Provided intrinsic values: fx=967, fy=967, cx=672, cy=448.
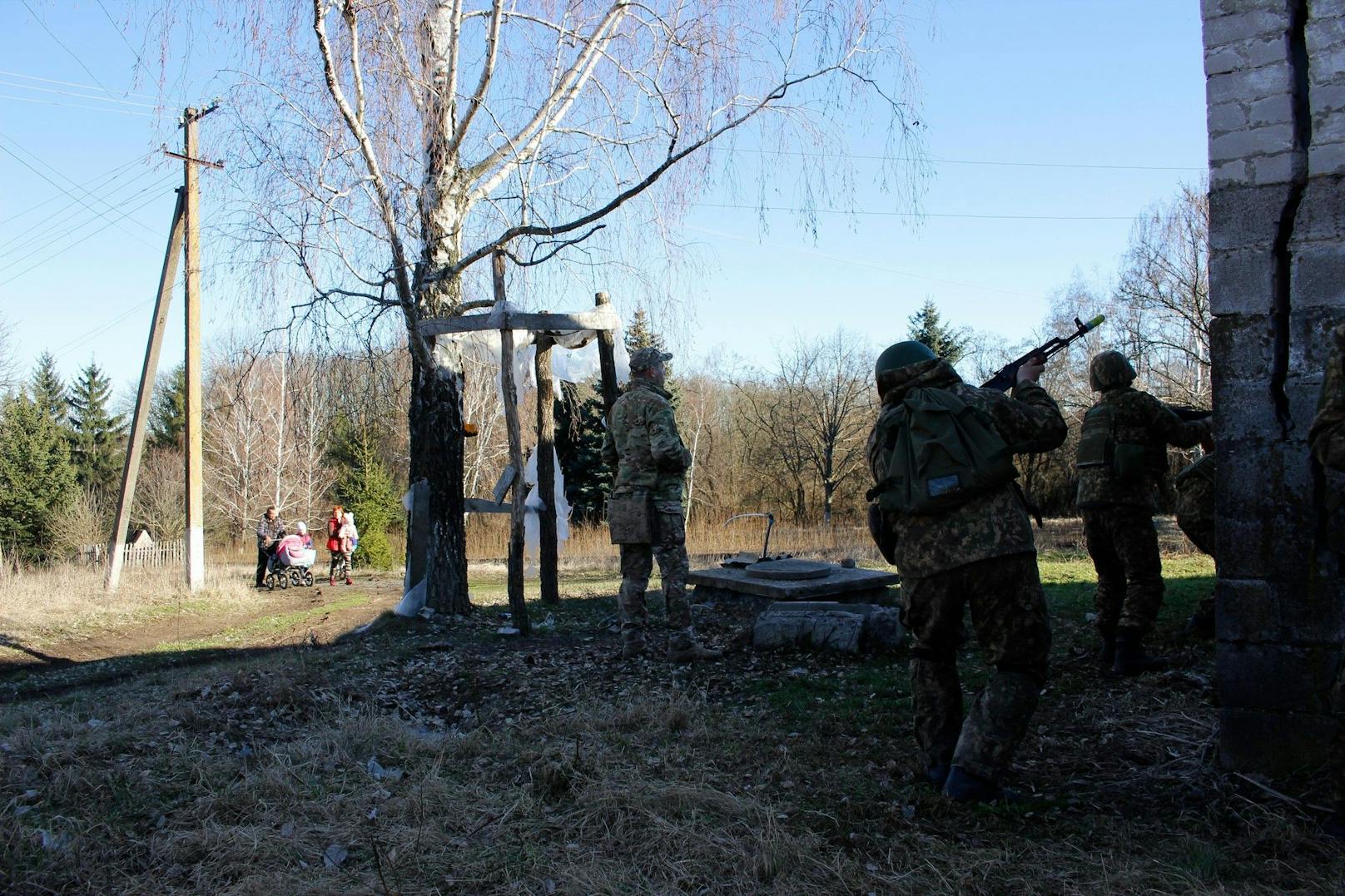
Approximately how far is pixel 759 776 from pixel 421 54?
24.2 feet

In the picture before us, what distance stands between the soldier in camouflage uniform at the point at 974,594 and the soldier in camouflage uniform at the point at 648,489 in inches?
114

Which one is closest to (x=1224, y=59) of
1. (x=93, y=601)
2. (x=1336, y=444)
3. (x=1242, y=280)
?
(x=1242, y=280)

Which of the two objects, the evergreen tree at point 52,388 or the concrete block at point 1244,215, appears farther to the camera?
the evergreen tree at point 52,388

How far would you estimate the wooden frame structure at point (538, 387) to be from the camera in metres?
8.33

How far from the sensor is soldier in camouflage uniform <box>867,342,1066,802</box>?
3.76 meters

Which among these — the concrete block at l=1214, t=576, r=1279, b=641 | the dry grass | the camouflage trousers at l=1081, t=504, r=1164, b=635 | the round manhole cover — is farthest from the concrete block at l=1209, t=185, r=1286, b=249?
the dry grass

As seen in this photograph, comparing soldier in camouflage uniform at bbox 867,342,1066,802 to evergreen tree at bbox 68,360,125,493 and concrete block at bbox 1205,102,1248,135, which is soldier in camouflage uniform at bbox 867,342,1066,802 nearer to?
concrete block at bbox 1205,102,1248,135

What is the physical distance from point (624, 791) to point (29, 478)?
110 ft

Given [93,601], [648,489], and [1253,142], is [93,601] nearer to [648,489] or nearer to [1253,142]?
[648,489]

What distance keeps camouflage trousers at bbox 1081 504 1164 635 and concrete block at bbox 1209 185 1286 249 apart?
209cm

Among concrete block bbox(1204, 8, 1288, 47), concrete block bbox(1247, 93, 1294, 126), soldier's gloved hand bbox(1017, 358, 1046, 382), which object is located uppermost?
concrete block bbox(1204, 8, 1288, 47)

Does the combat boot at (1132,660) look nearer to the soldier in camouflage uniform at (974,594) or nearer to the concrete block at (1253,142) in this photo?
the soldier in camouflage uniform at (974,594)

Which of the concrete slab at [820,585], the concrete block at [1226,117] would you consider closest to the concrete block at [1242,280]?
the concrete block at [1226,117]

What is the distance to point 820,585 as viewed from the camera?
330 inches
